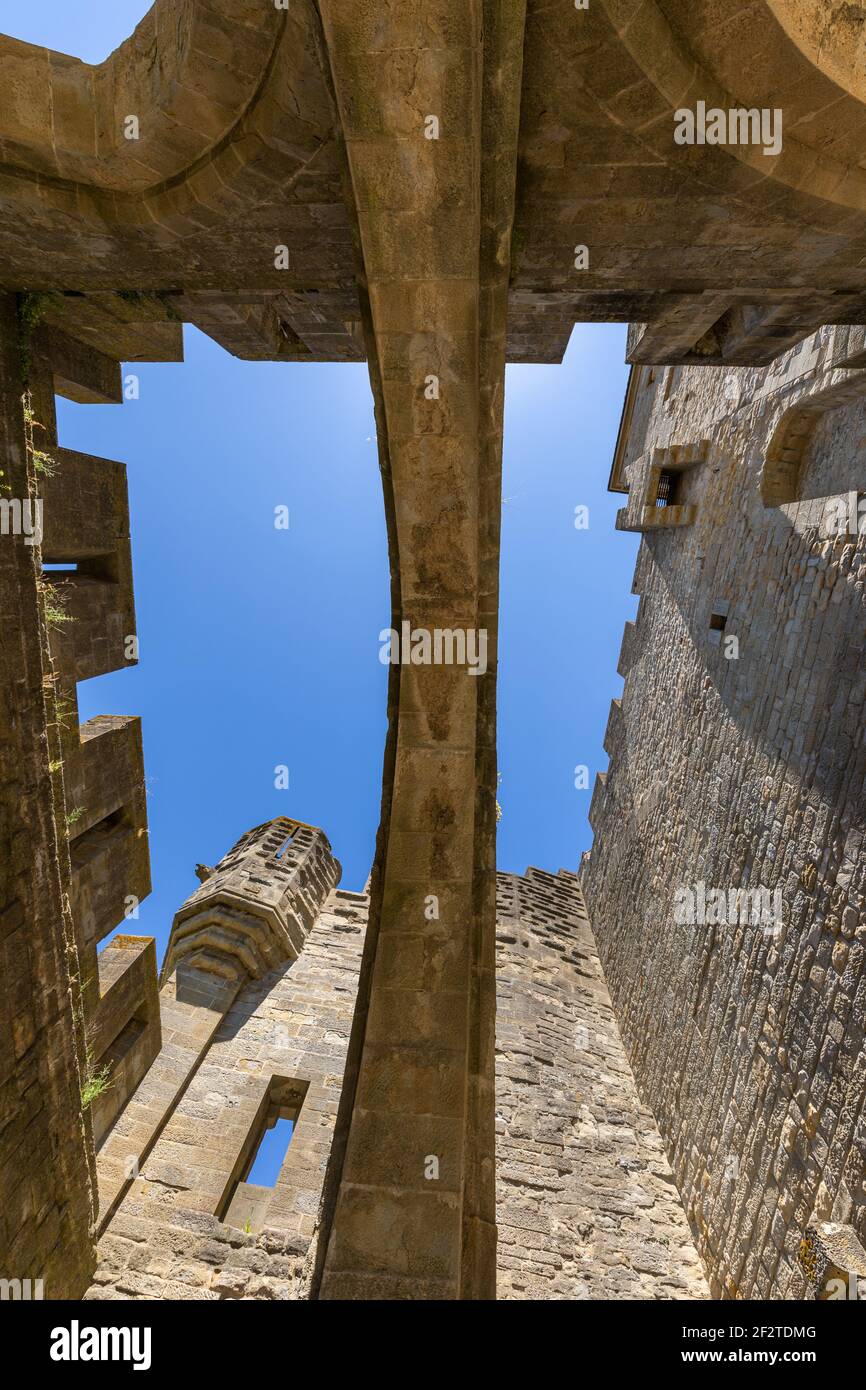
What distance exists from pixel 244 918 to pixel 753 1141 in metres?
8.33

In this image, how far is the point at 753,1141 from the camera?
5734 mm

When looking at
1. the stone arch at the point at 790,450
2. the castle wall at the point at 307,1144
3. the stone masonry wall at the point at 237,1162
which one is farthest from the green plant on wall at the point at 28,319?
the stone masonry wall at the point at 237,1162

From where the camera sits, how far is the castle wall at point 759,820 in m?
4.98

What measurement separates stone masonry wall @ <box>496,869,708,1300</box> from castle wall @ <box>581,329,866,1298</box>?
0.42 m

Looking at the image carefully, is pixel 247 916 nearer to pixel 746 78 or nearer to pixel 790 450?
pixel 790 450

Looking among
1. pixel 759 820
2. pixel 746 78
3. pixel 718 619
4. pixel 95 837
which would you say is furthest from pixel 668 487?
pixel 95 837

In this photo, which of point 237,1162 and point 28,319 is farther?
point 237,1162

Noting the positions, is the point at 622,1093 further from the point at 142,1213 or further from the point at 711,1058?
the point at 142,1213

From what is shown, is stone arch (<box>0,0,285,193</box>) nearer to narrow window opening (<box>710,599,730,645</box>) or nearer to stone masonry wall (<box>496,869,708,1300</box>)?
narrow window opening (<box>710,599,730,645</box>)

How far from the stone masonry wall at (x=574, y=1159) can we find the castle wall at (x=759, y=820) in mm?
422

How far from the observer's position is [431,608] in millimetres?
3137

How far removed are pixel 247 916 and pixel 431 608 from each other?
9.40 meters

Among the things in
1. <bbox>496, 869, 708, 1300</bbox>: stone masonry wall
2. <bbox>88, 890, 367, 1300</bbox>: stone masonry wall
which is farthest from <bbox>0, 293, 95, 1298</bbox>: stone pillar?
<bbox>496, 869, 708, 1300</bbox>: stone masonry wall

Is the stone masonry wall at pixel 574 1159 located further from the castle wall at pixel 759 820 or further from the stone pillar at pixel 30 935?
the stone pillar at pixel 30 935
